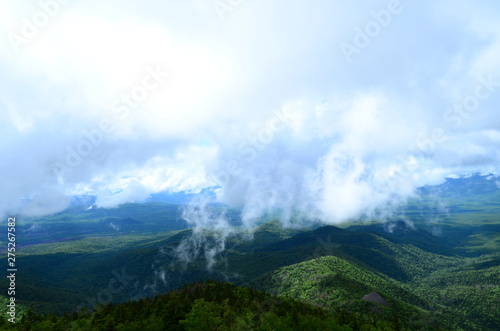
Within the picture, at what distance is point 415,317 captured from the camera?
624 ft

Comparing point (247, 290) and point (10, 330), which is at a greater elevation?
point (10, 330)

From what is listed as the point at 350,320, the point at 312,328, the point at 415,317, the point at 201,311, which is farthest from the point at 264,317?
the point at 415,317

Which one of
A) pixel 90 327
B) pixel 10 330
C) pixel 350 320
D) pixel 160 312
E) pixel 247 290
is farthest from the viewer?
pixel 247 290

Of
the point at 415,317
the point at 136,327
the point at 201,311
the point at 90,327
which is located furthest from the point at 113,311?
the point at 415,317

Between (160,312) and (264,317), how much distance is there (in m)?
45.0

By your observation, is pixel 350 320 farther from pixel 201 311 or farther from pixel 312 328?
pixel 201 311

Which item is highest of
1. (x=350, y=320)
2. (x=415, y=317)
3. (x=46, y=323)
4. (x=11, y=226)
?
(x=11, y=226)

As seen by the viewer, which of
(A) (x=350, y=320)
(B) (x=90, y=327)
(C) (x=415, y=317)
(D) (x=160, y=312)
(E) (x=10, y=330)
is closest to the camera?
(E) (x=10, y=330)

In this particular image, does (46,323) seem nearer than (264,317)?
Yes

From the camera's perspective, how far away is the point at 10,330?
90.9 metres

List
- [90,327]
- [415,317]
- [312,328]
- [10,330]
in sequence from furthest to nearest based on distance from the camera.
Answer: [415,317] → [312,328] → [90,327] → [10,330]

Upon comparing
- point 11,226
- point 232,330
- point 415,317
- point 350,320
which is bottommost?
point 415,317

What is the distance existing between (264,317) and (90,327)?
6638cm

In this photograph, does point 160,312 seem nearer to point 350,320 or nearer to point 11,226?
point 11,226
